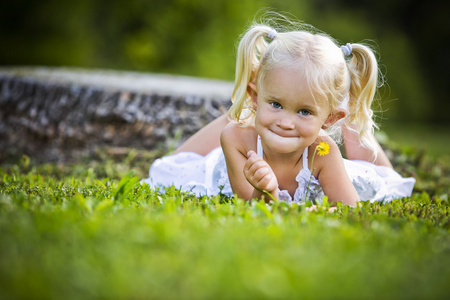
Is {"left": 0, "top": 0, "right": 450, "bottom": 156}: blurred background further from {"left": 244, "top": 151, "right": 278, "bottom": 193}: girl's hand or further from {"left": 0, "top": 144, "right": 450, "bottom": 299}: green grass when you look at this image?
{"left": 0, "top": 144, "right": 450, "bottom": 299}: green grass

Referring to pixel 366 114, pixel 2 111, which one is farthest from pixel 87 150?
pixel 366 114

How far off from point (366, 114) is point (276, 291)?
5.83ft

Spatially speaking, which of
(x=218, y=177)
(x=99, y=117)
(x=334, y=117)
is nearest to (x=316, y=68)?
(x=334, y=117)

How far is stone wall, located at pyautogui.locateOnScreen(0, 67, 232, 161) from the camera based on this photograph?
199 inches

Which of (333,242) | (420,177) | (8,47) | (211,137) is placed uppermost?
(333,242)

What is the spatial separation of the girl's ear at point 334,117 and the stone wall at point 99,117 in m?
2.43

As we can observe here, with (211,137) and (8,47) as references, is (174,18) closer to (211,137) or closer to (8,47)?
(8,47)

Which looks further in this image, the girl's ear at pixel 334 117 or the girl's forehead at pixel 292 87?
the girl's ear at pixel 334 117

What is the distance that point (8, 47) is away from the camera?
38.7 ft

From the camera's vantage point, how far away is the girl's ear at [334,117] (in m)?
2.65

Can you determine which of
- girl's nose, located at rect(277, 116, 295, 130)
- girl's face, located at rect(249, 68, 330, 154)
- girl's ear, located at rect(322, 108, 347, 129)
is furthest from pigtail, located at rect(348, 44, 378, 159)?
girl's nose, located at rect(277, 116, 295, 130)

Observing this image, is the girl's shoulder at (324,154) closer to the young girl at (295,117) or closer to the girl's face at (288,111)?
the young girl at (295,117)

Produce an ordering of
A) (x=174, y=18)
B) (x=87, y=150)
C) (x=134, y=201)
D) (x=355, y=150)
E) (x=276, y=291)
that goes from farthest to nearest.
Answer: (x=174, y=18), (x=87, y=150), (x=355, y=150), (x=134, y=201), (x=276, y=291)

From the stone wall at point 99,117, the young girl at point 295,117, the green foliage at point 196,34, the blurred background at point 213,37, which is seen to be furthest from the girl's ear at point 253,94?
the green foliage at point 196,34
